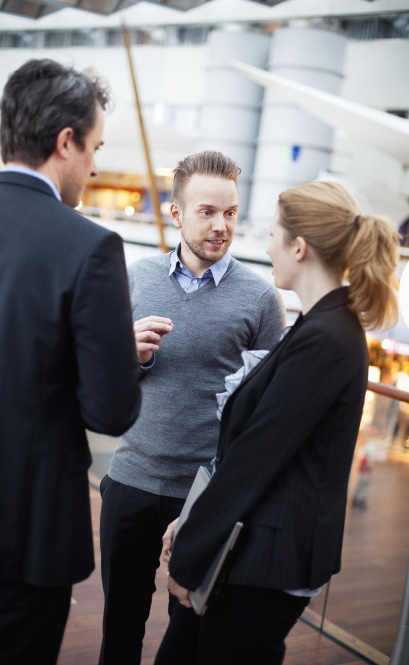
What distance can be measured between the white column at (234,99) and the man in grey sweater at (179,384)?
1485 cm

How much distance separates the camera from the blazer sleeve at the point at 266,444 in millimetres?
1316

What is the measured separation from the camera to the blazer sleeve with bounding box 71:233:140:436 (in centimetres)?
121

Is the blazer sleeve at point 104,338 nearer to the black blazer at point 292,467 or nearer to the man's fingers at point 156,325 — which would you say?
the black blazer at point 292,467

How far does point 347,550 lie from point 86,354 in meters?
2.41

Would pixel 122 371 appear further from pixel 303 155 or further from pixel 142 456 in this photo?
pixel 303 155

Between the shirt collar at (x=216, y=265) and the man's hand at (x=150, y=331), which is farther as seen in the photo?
the shirt collar at (x=216, y=265)

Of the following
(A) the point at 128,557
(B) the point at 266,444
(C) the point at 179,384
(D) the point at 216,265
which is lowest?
(A) the point at 128,557

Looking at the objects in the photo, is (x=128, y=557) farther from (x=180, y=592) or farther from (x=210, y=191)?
(x=210, y=191)

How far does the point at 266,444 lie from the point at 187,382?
1.81 feet

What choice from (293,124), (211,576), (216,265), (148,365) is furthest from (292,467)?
(293,124)

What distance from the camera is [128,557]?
1877 mm

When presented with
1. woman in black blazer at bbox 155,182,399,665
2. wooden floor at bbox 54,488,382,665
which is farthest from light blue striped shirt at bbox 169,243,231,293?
wooden floor at bbox 54,488,382,665

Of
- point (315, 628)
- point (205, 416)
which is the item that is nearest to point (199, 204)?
point (205, 416)

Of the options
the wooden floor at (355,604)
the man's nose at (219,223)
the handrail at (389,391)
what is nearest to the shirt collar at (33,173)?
the man's nose at (219,223)
